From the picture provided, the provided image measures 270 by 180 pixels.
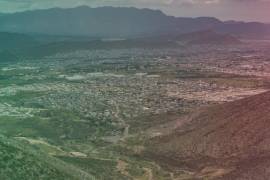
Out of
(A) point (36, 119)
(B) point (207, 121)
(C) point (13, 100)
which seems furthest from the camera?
(C) point (13, 100)

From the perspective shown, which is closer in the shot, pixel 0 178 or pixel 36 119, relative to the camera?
pixel 0 178

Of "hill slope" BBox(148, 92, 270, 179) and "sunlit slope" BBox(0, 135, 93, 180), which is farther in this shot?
"hill slope" BBox(148, 92, 270, 179)

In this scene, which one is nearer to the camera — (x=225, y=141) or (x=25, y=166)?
(x=25, y=166)

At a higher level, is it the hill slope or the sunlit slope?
the sunlit slope

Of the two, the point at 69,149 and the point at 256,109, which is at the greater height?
the point at 256,109

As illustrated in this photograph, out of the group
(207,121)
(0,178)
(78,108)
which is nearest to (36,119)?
(78,108)

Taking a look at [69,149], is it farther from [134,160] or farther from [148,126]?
[148,126]

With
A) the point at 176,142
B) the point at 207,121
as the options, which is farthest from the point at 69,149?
the point at 207,121

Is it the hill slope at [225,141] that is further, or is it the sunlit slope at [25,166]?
the hill slope at [225,141]

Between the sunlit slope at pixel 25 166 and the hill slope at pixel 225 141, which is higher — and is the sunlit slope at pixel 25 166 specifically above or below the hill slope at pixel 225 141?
above

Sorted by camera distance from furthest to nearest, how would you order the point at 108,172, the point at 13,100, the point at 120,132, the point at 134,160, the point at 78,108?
the point at 13,100
the point at 78,108
the point at 120,132
the point at 134,160
the point at 108,172

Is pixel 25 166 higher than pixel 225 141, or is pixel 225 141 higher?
pixel 25 166
